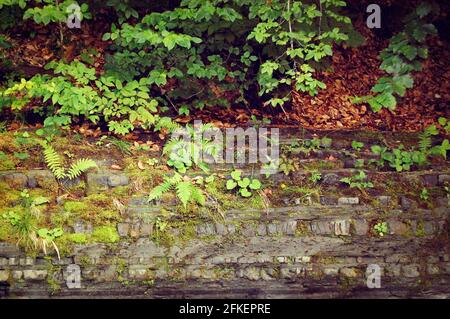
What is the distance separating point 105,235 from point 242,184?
1.92 meters

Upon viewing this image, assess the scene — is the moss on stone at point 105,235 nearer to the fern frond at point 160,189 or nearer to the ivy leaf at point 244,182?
the fern frond at point 160,189

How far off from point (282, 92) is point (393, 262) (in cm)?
327

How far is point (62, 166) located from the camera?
5.52m

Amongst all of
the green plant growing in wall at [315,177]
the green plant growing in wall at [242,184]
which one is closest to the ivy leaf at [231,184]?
the green plant growing in wall at [242,184]

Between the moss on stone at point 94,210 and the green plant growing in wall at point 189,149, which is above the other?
the green plant growing in wall at point 189,149

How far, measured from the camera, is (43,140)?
578 centimetres

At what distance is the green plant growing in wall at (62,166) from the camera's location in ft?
17.6

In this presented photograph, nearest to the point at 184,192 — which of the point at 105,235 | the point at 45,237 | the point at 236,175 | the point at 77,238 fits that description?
the point at 236,175

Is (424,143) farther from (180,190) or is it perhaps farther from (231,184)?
(180,190)

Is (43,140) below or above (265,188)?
above

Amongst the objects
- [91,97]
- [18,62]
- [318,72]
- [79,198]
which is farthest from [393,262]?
[18,62]

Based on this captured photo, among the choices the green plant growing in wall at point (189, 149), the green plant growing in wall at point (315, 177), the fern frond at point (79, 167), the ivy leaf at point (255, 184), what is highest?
the green plant growing in wall at point (189, 149)

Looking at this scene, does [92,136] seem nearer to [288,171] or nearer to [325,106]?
[288,171]

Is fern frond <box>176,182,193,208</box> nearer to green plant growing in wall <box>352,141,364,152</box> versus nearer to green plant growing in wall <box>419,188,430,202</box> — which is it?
green plant growing in wall <box>352,141,364,152</box>
